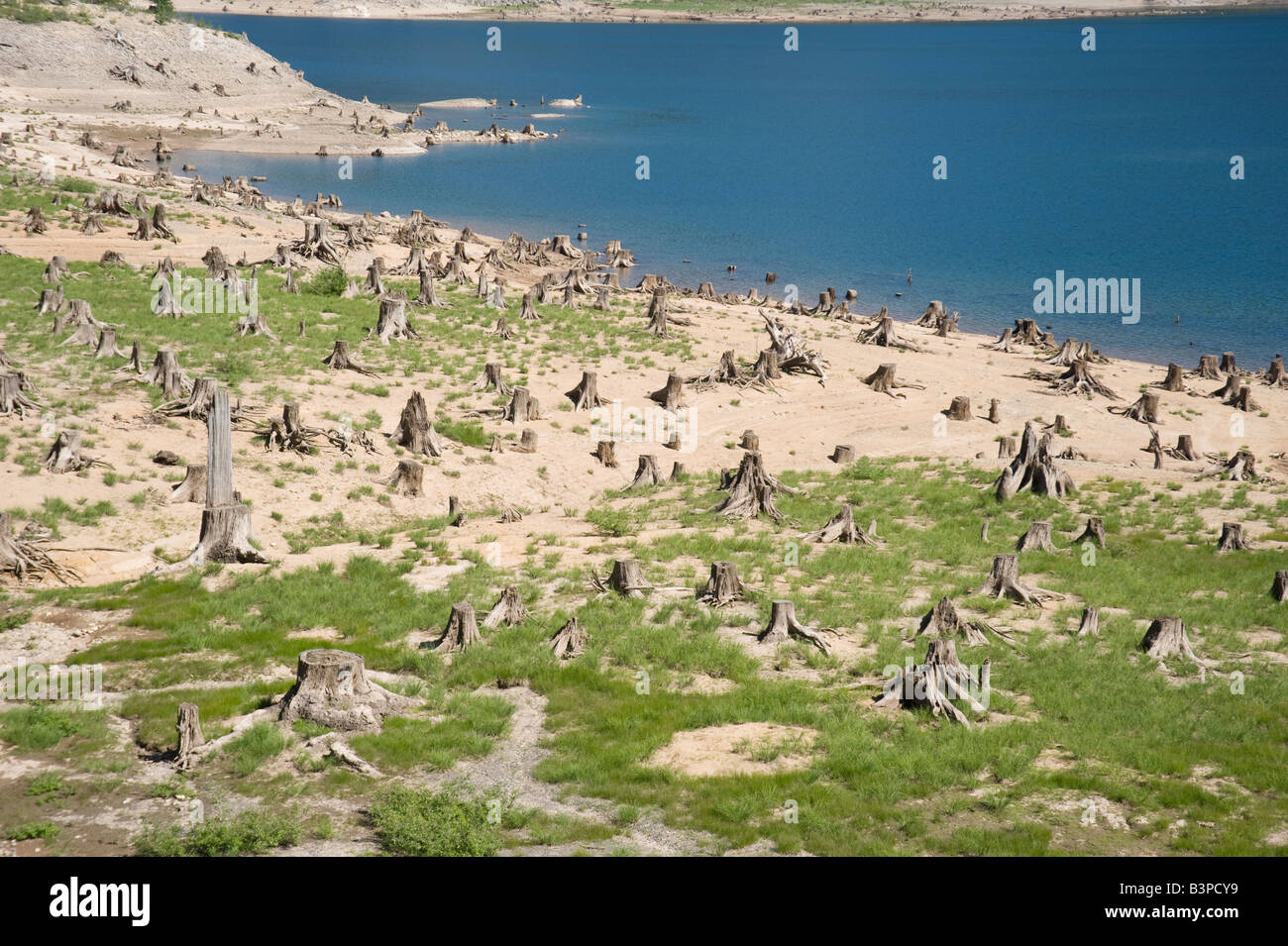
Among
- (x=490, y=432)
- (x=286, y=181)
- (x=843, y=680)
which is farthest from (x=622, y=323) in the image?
(x=286, y=181)

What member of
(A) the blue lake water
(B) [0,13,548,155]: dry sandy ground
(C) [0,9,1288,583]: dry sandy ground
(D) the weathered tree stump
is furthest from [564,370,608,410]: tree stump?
(B) [0,13,548,155]: dry sandy ground

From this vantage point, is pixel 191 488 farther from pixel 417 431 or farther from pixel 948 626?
pixel 948 626

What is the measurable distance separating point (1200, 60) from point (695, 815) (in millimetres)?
187208

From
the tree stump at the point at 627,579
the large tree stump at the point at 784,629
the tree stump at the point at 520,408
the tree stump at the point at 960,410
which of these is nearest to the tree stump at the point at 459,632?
the tree stump at the point at 627,579

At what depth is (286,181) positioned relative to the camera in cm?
7169

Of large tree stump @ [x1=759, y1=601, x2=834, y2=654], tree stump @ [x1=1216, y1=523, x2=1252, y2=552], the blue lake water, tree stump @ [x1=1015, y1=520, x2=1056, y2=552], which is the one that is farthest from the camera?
the blue lake water

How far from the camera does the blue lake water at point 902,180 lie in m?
55.9

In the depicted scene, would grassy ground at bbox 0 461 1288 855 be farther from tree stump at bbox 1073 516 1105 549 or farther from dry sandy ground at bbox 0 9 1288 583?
dry sandy ground at bbox 0 9 1288 583

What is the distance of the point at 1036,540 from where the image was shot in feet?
73.7

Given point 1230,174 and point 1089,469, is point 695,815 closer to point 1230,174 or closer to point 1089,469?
point 1089,469

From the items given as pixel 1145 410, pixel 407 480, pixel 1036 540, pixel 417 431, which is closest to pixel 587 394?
pixel 417 431

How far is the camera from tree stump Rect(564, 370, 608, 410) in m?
31.8

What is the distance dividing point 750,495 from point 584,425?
726cm

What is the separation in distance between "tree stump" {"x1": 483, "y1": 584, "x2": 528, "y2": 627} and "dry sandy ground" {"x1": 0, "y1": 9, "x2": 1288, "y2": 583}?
314 centimetres
